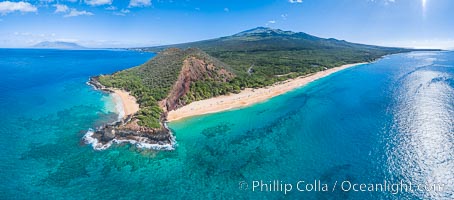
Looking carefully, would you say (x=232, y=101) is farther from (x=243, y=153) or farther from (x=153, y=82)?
(x=243, y=153)

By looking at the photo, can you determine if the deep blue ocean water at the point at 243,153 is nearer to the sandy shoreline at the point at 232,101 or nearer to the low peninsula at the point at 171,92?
the low peninsula at the point at 171,92

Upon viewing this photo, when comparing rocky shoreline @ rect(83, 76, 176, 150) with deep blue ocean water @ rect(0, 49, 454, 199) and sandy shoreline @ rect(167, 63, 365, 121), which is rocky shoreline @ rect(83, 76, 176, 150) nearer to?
deep blue ocean water @ rect(0, 49, 454, 199)

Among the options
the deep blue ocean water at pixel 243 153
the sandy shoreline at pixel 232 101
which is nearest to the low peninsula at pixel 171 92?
the sandy shoreline at pixel 232 101

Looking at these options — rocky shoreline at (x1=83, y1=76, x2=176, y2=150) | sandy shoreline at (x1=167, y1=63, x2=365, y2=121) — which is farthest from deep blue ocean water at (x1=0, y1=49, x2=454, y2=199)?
sandy shoreline at (x1=167, y1=63, x2=365, y2=121)

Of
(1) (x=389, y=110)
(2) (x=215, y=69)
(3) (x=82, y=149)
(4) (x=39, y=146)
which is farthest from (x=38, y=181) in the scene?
(1) (x=389, y=110)

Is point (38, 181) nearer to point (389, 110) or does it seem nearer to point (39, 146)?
point (39, 146)

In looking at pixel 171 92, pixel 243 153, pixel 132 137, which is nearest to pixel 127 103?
pixel 171 92
